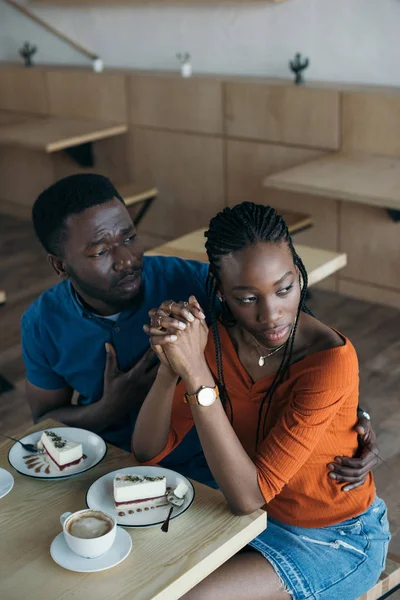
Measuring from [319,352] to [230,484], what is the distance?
31cm

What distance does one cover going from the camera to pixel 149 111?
5055 millimetres

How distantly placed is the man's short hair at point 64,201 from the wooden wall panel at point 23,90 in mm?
3910

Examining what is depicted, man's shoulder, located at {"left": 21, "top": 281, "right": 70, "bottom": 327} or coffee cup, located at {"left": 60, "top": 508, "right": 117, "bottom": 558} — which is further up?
man's shoulder, located at {"left": 21, "top": 281, "right": 70, "bottom": 327}

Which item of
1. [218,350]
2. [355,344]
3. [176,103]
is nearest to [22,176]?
[176,103]

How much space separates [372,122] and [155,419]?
9.19ft

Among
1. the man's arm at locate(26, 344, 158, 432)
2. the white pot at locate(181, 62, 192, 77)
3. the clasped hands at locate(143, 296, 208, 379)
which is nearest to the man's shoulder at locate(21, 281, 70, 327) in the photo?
the man's arm at locate(26, 344, 158, 432)

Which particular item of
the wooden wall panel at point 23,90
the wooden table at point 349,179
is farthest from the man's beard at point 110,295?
the wooden wall panel at point 23,90

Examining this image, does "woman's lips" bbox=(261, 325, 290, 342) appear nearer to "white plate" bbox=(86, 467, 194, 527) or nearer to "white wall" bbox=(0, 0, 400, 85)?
"white plate" bbox=(86, 467, 194, 527)

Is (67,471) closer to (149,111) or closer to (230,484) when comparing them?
(230,484)

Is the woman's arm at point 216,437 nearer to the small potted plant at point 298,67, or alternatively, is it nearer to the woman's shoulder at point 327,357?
the woman's shoulder at point 327,357

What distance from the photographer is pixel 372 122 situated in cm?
403

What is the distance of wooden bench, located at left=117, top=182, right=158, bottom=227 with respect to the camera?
15.3ft

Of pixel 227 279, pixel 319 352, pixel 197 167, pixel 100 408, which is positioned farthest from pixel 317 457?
pixel 197 167

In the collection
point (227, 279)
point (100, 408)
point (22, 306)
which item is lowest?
point (22, 306)
